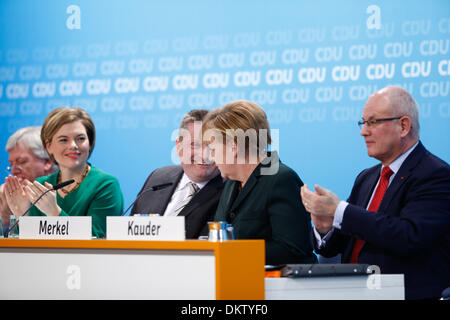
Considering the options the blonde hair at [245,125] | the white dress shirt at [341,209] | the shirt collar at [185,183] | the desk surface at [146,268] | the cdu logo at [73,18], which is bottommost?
the desk surface at [146,268]

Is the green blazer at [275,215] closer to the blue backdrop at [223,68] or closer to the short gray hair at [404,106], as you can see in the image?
the short gray hair at [404,106]

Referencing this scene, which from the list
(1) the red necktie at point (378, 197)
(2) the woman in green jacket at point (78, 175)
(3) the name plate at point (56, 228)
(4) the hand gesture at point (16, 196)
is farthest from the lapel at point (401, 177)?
(4) the hand gesture at point (16, 196)

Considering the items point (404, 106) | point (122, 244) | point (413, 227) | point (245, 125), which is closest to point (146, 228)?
point (122, 244)

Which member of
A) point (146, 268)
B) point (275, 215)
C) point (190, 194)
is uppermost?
point (190, 194)

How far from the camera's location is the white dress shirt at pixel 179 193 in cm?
331

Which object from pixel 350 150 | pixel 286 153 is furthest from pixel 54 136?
pixel 350 150

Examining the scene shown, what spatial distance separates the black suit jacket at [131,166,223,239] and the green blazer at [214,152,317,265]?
370 millimetres

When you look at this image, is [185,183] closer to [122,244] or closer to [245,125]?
[245,125]

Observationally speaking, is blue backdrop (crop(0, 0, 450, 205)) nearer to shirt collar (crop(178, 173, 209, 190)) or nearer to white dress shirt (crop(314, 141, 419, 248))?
shirt collar (crop(178, 173, 209, 190))

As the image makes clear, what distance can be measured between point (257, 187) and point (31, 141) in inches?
84.3

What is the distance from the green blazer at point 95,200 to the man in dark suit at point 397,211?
1.25 meters

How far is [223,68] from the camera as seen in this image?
4199mm
